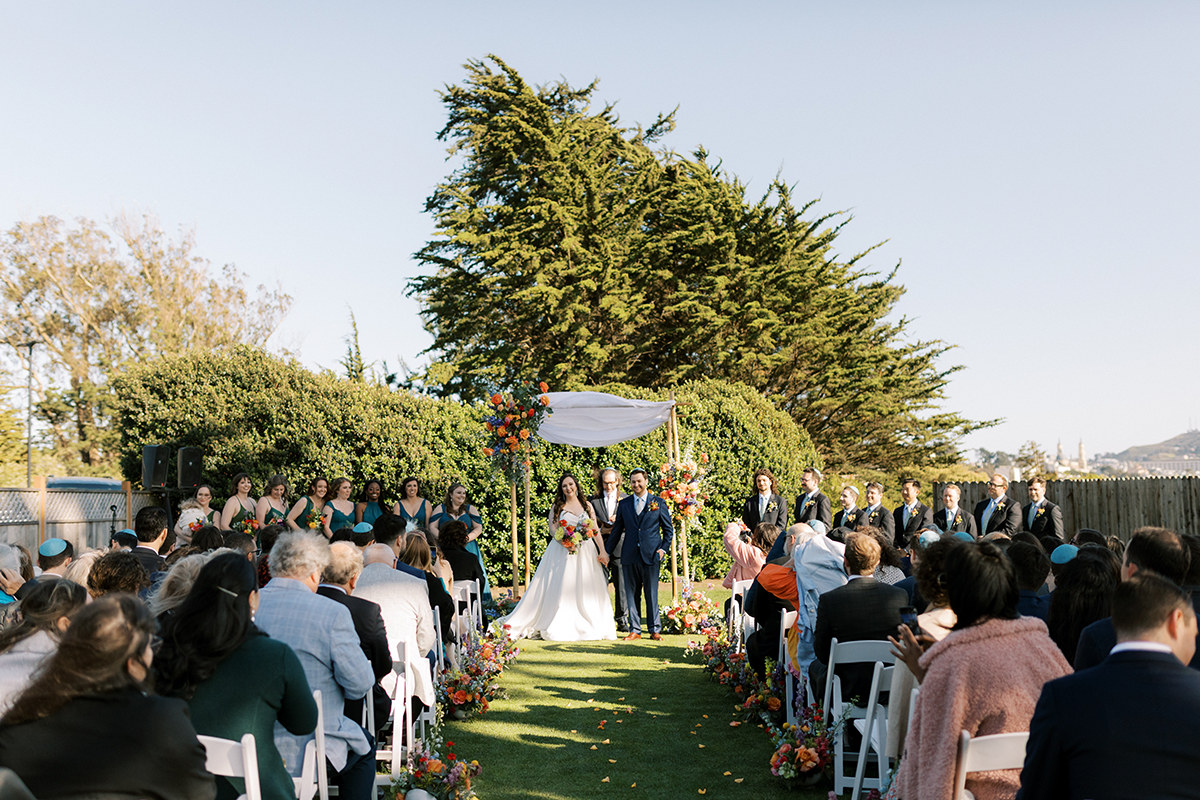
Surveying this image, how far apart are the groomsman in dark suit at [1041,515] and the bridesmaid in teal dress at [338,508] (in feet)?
25.4

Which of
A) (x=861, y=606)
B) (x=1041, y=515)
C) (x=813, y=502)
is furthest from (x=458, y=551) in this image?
(x=1041, y=515)

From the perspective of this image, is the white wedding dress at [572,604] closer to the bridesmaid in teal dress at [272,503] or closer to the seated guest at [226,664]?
the bridesmaid in teal dress at [272,503]

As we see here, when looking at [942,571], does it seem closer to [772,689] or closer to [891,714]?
[891,714]

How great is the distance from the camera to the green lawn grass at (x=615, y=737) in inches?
233

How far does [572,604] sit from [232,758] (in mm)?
8809

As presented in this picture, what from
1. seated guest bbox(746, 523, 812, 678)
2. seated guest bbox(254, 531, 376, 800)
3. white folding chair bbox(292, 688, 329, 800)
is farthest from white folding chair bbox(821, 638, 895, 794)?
white folding chair bbox(292, 688, 329, 800)

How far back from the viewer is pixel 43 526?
1297 cm

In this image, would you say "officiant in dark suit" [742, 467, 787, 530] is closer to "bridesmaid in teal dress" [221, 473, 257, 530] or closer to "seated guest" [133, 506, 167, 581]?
"bridesmaid in teal dress" [221, 473, 257, 530]

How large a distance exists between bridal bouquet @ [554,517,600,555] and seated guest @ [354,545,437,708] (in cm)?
538

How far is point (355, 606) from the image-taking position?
15.6 ft

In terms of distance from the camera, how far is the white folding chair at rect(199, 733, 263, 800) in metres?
2.93

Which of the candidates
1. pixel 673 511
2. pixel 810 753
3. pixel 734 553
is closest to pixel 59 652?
pixel 810 753

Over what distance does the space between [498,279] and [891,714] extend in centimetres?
2429

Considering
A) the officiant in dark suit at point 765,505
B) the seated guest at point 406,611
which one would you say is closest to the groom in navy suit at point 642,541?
the officiant in dark suit at point 765,505
